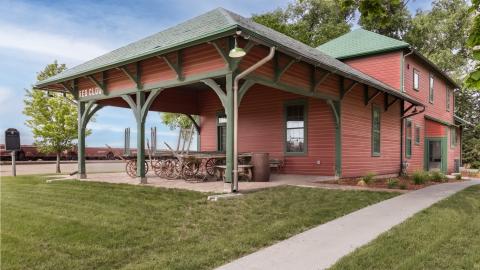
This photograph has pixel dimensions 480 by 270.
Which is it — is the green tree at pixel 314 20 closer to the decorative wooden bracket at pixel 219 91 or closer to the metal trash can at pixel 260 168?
the metal trash can at pixel 260 168

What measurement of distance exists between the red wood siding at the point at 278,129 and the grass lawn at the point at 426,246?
680 centimetres

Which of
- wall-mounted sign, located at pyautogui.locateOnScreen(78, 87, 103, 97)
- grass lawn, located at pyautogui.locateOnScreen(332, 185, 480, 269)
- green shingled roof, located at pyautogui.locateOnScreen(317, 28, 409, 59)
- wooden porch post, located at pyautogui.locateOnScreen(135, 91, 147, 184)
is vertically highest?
green shingled roof, located at pyautogui.locateOnScreen(317, 28, 409, 59)

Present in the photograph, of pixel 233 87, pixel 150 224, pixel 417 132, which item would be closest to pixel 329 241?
pixel 150 224

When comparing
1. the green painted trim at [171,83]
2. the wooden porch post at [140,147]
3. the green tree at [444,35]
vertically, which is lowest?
the wooden porch post at [140,147]

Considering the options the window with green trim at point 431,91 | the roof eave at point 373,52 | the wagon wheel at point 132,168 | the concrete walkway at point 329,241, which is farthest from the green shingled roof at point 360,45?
the concrete walkway at point 329,241

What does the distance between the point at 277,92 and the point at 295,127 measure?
5.10ft

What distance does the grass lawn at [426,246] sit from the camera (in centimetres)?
409

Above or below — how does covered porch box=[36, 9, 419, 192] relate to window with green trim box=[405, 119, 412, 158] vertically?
above

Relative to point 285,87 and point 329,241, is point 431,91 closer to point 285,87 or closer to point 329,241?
point 285,87

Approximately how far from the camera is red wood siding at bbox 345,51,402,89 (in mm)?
17297

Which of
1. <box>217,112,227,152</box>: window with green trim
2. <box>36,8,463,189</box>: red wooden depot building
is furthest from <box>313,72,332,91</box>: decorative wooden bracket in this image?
<box>217,112,227,152</box>: window with green trim

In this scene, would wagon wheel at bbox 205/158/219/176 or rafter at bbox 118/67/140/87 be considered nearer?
rafter at bbox 118/67/140/87

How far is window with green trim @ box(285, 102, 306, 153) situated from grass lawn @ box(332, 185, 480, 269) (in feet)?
24.2

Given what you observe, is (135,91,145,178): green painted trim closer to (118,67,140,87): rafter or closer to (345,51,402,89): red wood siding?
(118,67,140,87): rafter
